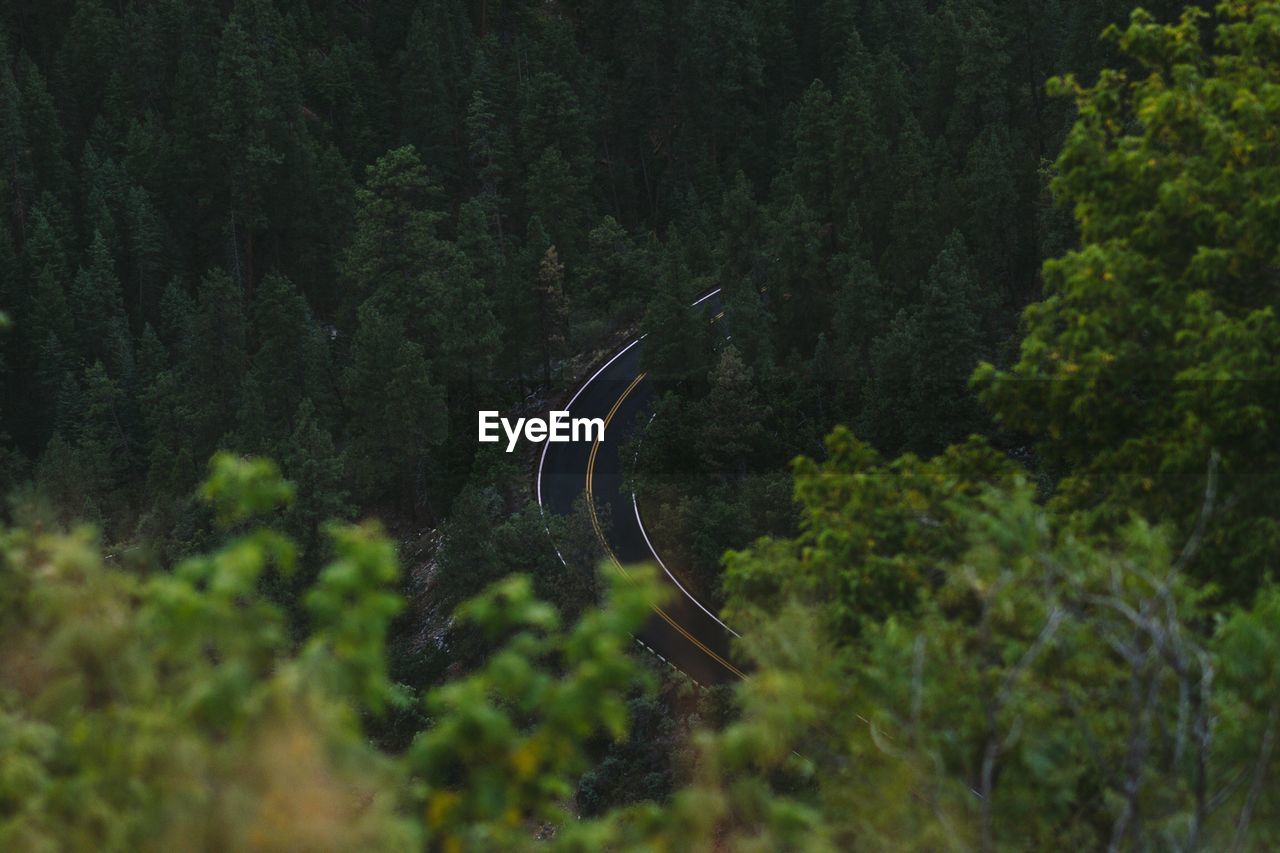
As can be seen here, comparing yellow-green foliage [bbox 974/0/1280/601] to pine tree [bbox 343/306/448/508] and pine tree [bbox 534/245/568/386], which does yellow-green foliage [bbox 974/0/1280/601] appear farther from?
pine tree [bbox 534/245/568/386]

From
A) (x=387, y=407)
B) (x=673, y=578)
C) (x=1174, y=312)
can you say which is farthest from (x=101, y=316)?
(x=1174, y=312)

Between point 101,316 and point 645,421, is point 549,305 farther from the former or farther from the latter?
point 101,316

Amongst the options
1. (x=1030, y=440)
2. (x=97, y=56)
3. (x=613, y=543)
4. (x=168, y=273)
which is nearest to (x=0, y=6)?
(x=97, y=56)

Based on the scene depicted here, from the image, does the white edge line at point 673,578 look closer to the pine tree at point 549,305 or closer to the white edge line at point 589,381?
the white edge line at point 589,381

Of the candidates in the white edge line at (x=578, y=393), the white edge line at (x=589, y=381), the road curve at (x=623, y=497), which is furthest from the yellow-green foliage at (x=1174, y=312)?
the white edge line at (x=589, y=381)

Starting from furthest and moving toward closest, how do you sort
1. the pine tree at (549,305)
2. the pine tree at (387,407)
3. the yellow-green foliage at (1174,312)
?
the pine tree at (549,305) < the pine tree at (387,407) < the yellow-green foliage at (1174,312)
